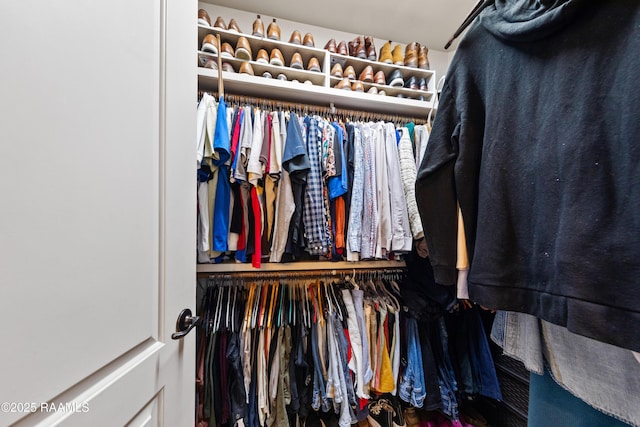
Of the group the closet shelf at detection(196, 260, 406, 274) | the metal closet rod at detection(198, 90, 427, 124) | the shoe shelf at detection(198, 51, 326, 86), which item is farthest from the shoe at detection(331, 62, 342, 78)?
the closet shelf at detection(196, 260, 406, 274)

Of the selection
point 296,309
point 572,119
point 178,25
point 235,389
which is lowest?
point 235,389

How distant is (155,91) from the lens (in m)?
0.47

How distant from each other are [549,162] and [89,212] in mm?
809

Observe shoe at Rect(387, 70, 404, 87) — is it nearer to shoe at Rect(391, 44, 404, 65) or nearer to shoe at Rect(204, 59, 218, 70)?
shoe at Rect(391, 44, 404, 65)

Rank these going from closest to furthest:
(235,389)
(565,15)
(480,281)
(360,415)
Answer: (565,15) → (480,281) → (235,389) → (360,415)

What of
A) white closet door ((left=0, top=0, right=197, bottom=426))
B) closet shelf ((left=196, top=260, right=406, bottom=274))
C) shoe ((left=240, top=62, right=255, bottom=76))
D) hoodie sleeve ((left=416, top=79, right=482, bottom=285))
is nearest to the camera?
white closet door ((left=0, top=0, right=197, bottom=426))

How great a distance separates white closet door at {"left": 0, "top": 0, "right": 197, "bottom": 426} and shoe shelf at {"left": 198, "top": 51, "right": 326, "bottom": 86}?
1.80 feet

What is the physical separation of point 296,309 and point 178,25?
1.10m

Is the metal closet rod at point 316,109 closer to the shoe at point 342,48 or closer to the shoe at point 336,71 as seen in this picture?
the shoe at point 336,71

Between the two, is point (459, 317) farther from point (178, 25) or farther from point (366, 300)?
point (178, 25)

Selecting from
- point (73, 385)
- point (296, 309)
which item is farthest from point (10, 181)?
point (296, 309)

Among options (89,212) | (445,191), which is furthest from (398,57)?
(89,212)

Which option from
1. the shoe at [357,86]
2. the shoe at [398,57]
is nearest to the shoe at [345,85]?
the shoe at [357,86]

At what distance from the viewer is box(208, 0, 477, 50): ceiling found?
1181 mm
